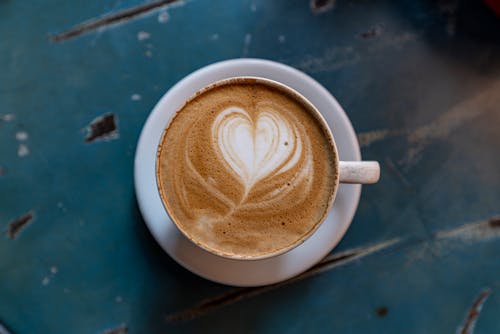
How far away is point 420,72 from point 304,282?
0.60 meters

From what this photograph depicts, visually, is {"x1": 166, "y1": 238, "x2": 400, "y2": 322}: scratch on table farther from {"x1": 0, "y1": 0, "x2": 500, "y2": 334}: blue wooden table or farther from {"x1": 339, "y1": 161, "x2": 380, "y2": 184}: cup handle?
{"x1": 339, "y1": 161, "x2": 380, "y2": 184}: cup handle

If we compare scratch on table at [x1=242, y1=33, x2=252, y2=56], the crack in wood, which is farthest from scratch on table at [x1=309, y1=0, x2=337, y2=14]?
the crack in wood

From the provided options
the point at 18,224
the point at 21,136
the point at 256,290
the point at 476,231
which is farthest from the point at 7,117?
the point at 476,231

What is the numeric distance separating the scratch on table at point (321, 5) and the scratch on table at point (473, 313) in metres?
0.81

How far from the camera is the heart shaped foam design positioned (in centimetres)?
87

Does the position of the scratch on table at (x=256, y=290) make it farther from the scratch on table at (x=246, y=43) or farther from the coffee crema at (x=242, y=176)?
the scratch on table at (x=246, y=43)

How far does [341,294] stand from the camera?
3.76 ft

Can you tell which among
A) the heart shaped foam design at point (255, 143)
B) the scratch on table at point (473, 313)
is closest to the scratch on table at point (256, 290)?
the scratch on table at point (473, 313)


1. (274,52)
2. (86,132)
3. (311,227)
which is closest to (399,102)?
(274,52)

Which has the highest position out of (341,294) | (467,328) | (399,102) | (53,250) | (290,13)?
(290,13)

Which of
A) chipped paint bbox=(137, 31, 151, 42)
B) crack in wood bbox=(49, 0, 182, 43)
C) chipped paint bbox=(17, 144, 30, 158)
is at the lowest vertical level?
chipped paint bbox=(17, 144, 30, 158)

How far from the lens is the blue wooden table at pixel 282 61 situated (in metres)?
1.13

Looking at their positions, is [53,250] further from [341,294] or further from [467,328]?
[467,328]

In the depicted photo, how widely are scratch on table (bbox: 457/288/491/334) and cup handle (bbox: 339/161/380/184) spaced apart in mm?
528
